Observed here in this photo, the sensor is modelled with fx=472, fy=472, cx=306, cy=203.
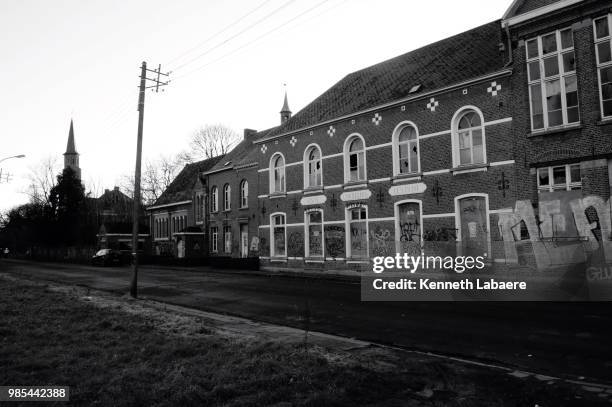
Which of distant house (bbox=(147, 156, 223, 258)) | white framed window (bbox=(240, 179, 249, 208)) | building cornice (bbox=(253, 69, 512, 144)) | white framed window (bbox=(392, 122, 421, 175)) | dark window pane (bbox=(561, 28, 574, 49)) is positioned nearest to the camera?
dark window pane (bbox=(561, 28, 574, 49))

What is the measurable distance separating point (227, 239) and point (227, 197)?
135 inches

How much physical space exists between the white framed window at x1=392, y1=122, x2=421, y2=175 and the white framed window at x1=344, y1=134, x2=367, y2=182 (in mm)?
1929

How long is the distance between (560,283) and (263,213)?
18.4 metres

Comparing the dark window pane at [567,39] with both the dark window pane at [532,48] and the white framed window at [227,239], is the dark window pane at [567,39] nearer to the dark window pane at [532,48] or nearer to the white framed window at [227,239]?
the dark window pane at [532,48]

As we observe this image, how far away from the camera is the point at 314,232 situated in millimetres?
26156

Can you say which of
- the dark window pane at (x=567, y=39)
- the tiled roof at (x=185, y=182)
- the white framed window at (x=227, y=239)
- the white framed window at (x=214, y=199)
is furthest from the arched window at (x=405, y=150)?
the tiled roof at (x=185, y=182)

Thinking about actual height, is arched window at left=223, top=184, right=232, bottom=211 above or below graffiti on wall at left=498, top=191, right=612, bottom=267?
above

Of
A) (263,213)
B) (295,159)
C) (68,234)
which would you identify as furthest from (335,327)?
(68,234)

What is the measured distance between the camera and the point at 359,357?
6.71 m

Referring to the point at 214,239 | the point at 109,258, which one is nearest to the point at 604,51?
the point at 214,239

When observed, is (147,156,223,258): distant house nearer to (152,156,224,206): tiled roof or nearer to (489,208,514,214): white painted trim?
(152,156,224,206): tiled roof

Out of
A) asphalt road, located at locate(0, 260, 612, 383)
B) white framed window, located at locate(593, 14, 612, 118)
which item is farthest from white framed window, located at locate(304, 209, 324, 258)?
white framed window, located at locate(593, 14, 612, 118)

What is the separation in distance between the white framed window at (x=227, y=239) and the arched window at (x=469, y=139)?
21.7 metres

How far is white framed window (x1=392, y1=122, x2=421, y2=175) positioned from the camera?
70.6 feet
